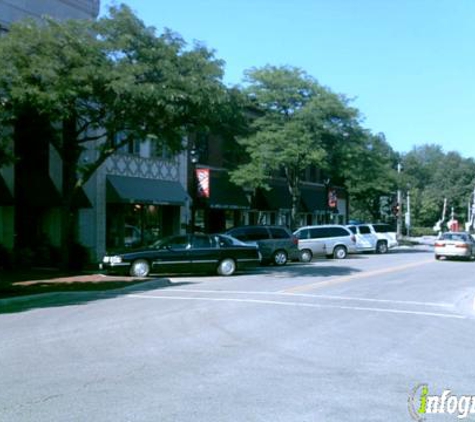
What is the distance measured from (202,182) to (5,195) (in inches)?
479

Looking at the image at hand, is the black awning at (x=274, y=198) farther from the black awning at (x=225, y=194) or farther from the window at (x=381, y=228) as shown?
the window at (x=381, y=228)

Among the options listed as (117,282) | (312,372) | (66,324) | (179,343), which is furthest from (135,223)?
(312,372)

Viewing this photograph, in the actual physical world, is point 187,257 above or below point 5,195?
below

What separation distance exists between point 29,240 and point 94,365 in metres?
19.6

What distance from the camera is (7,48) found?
18.3 metres

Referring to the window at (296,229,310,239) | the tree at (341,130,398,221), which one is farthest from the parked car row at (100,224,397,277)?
the tree at (341,130,398,221)

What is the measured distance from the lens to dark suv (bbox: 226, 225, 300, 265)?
27172 mm

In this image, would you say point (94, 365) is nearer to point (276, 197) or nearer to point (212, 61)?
point (212, 61)

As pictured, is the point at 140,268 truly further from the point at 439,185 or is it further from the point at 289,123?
the point at 439,185

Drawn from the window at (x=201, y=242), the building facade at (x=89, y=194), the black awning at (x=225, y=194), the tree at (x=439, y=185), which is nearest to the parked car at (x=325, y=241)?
the black awning at (x=225, y=194)

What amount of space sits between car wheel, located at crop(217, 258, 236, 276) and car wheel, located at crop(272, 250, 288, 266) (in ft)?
15.9

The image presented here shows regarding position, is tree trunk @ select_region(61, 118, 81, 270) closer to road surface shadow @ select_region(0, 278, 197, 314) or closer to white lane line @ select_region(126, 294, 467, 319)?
road surface shadow @ select_region(0, 278, 197, 314)

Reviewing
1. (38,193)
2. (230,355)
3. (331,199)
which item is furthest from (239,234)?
(331,199)

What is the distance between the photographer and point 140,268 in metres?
21.4
